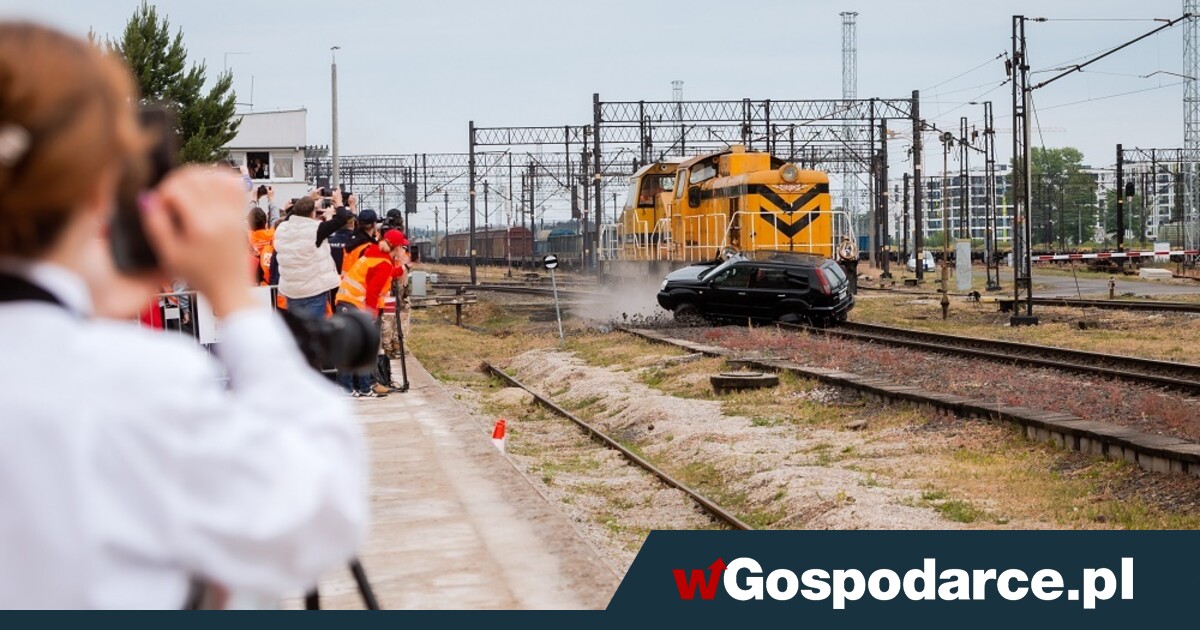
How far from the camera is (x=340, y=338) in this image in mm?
2551

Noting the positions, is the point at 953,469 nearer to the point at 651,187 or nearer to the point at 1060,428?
the point at 1060,428

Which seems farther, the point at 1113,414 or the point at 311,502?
the point at 1113,414

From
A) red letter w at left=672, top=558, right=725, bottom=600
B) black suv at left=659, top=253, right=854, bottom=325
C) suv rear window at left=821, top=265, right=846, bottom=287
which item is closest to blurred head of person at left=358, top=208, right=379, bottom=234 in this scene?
red letter w at left=672, top=558, right=725, bottom=600

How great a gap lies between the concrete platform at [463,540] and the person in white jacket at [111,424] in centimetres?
572

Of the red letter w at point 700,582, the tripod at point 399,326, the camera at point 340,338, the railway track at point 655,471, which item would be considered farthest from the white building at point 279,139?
the camera at point 340,338

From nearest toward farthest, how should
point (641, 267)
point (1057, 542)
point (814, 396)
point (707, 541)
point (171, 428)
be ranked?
point (171, 428) → point (1057, 542) → point (707, 541) → point (814, 396) → point (641, 267)

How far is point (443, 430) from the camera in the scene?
15461mm

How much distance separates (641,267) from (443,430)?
2749 cm

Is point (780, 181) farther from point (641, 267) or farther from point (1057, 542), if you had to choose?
point (1057, 542)

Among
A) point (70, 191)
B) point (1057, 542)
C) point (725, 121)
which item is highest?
point (725, 121)

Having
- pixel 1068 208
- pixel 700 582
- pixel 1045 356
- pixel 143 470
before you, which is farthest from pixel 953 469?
pixel 1068 208

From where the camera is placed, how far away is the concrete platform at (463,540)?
7.92 m

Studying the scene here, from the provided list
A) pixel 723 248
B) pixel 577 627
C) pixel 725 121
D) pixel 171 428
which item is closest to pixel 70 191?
pixel 171 428

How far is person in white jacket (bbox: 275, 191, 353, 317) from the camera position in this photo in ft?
45.8
